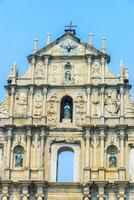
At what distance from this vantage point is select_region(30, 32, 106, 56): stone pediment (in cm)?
2767

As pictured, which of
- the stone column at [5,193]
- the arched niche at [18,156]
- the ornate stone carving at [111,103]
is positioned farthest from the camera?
the ornate stone carving at [111,103]

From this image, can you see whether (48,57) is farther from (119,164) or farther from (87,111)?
(119,164)

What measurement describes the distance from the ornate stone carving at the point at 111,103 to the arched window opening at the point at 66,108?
139cm

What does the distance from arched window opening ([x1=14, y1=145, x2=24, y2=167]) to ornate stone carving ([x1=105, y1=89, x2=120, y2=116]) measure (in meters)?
3.56

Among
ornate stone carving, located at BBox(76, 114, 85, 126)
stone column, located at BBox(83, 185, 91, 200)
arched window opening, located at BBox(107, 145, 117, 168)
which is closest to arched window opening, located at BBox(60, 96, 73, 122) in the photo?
ornate stone carving, located at BBox(76, 114, 85, 126)

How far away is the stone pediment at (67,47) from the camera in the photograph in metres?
27.7

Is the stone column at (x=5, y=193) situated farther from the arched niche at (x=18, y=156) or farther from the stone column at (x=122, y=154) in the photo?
the stone column at (x=122, y=154)

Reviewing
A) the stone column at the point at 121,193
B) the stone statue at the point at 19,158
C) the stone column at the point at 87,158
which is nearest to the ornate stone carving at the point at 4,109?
the stone statue at the point at 19,158

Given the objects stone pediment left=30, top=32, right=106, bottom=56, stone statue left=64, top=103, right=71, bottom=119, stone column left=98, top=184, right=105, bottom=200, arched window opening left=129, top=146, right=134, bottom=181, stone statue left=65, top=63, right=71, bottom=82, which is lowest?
stone column left=98, top=184, right=105, bottom=200

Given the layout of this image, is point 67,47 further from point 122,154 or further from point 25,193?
point 25,193

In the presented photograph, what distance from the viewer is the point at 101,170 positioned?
25.3 m

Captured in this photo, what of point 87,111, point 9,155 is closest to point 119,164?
point 87,111

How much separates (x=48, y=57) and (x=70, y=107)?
225 centimetres

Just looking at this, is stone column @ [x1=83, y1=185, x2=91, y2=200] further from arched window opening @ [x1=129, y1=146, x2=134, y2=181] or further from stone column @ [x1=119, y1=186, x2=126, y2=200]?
arched window opening @ [x1=129, y1=146, x2=134, y2=181]
